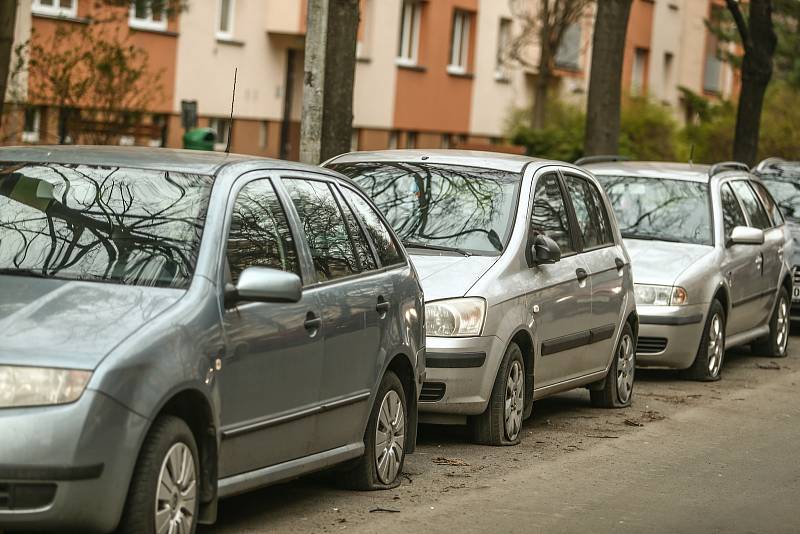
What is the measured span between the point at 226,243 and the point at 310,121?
7.77 metres

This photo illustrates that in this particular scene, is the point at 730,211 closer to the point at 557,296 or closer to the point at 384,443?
the point at 557,296

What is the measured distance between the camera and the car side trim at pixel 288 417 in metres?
6.31

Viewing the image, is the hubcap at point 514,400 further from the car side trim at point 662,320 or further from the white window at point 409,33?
the white window at point 409,33

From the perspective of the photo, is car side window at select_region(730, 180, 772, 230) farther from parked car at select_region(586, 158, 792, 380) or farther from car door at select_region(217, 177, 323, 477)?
car door at select_region(217, 177, 323, 477)

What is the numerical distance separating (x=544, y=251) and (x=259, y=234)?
11.1 feet

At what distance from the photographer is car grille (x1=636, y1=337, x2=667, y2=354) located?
13.2 m

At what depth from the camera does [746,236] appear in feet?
→ 45.0

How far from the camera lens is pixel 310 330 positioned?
688 cm

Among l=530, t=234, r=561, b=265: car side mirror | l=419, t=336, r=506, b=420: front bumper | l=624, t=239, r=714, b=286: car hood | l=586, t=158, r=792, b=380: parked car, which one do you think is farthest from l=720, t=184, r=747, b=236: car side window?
l=419, t=336, r=506, b=420: front bumper

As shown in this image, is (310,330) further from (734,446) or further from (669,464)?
(734,446)

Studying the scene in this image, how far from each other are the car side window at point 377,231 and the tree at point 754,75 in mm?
18658

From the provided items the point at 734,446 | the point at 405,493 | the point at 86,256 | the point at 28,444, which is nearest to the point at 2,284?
the point at 86,256


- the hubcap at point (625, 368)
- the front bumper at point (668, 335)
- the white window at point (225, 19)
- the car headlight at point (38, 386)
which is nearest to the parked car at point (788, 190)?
the front bumper at point (668, 335)

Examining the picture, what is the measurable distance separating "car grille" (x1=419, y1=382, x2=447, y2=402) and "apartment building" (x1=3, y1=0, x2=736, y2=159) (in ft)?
45.9
